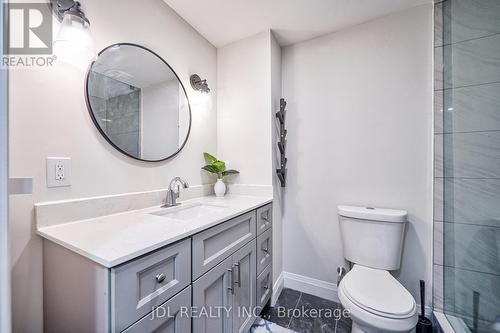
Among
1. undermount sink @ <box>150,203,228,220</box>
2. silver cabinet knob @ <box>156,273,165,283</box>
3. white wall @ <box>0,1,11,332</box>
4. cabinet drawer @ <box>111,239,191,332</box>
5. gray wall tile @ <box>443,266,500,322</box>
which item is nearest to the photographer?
white wall @ <box>0,1,11,332</box>

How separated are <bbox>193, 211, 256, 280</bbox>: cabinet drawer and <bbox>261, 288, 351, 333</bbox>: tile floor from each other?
0.72 metres

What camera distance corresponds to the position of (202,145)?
173 centimetres

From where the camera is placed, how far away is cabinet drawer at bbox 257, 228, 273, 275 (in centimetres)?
139

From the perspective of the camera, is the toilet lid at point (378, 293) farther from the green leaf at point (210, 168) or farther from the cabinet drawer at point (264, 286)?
the green leaf at point (210, 168)

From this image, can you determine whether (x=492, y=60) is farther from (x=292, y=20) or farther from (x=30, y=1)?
(x=30, y=1)

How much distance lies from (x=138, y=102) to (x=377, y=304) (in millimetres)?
1742

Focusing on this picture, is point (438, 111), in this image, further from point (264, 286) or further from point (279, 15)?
point (264, 286)

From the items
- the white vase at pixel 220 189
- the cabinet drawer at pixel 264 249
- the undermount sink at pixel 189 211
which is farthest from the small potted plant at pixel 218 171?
the cabinet drawer at pixel 264 249

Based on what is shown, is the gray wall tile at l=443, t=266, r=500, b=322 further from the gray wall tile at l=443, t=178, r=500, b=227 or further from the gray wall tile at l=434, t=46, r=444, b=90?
the gray wall tile at l=434, t=46, r=444, b=90

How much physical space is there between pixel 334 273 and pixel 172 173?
1544mm

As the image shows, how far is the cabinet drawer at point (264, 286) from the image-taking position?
1.39 meters

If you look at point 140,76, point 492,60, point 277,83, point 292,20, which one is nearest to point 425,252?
point 492,60

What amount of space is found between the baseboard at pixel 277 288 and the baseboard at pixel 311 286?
0.20 ft

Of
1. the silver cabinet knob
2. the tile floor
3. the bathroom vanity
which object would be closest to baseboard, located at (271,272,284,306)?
the tile floor
